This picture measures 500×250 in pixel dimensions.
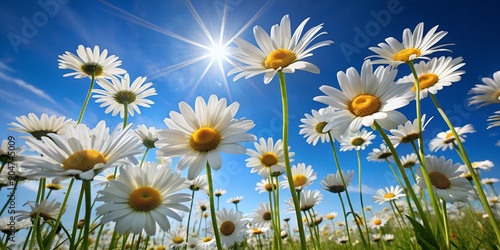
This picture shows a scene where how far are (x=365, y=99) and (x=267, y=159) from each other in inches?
59.7

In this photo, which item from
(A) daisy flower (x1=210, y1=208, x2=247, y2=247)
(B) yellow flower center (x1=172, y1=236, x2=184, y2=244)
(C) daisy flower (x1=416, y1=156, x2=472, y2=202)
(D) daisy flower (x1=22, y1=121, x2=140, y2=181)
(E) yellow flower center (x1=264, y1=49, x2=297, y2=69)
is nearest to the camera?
(D) daisy flower (x1=22, y1=121, x2=140, y2=181)

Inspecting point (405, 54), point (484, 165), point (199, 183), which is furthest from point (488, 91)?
point (199, 183)

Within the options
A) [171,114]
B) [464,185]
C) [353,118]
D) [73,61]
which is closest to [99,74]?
[73,61]

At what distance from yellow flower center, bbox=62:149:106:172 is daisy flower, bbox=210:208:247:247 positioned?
8.02ft

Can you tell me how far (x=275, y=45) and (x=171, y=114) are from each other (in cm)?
78

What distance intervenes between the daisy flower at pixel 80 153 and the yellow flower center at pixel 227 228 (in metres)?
2.41

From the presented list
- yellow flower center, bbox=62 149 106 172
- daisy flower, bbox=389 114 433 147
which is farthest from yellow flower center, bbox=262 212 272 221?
yellow flower center, bbox=62 149 106 172

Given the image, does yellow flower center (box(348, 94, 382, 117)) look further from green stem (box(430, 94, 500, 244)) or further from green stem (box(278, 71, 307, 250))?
green stem (box(430, 94, 500, 244))

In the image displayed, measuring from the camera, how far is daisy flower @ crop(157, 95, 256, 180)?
1.36m

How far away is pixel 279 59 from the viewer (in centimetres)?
160

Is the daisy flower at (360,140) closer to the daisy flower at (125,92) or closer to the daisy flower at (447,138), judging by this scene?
the daisy flower at (447,138)

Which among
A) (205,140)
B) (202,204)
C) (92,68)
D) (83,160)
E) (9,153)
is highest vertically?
(92,68)

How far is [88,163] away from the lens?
1.23m

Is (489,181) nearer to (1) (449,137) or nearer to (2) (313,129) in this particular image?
(1) (449,137)
